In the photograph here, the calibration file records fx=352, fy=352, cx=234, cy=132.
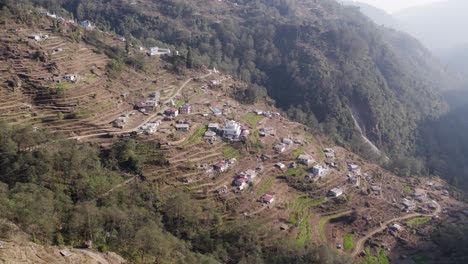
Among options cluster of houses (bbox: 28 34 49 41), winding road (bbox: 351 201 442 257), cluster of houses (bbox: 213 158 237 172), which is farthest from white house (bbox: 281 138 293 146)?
cluster of houses (bbox: 28 34 49 41)

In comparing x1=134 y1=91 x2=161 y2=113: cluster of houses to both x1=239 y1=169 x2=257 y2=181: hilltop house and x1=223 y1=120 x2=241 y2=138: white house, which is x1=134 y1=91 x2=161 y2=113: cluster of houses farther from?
x1=239 y1=169 x2=257 y2=181: hilltop house

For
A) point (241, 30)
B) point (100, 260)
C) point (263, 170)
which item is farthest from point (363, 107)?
point (100, 260)

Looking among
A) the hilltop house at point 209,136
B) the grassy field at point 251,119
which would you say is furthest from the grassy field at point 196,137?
the grassy field at point 251,119

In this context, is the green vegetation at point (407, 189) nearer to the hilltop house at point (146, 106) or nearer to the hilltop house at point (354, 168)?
the hilltop house at point (354, 168)

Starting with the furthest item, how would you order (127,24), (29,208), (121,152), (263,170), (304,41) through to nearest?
1. (304,41)
2. (127,24)
3. (263,170)
4. (121,152)
5. (29,208)

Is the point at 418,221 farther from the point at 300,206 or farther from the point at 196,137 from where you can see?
the point at 196,137

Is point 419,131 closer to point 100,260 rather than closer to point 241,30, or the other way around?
point 241,30
